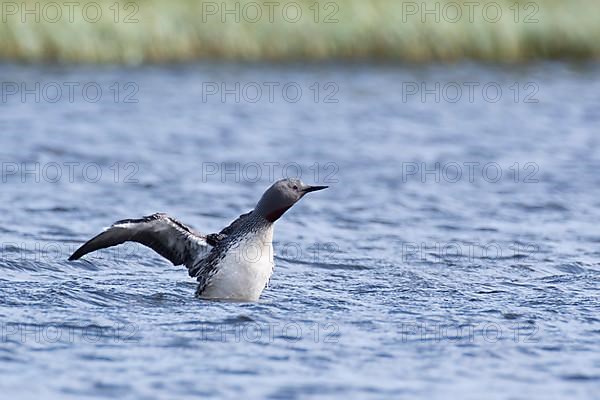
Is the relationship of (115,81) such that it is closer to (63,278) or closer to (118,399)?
(63,278)

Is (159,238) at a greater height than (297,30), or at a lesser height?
lesser

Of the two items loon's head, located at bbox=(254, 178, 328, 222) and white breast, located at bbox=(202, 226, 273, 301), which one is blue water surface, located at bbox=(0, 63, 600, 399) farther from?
loon's head, located at bbox=(254, 178, 328, 222)

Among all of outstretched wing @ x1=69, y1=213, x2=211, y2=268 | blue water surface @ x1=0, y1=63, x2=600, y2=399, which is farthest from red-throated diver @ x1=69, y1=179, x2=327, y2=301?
blue water surface @ x1=0, y1=63, x2=600, y2=399

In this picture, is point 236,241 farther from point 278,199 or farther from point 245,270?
point 278,199

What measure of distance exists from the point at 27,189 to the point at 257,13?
9091 millimetres

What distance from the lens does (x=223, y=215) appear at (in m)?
13.6

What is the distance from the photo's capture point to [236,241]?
9352 mm

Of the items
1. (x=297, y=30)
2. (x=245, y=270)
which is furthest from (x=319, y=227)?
(x=297, y=30)

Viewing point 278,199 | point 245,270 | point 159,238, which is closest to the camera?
point 245,270

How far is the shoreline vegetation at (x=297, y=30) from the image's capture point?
21906mm

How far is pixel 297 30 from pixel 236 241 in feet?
45.6

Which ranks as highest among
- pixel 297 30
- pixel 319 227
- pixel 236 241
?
pixel 297 30

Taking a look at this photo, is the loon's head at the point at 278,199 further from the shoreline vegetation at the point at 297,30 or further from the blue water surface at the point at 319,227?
the shoreline vegetation at the point at 297,30

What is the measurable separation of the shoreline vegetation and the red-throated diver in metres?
12.7
